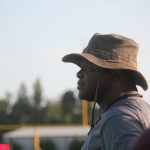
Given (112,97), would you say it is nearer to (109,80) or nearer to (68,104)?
(109,80)

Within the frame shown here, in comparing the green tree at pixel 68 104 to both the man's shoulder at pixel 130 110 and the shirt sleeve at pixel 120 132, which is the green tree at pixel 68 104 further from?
the shirt sleeve at pixel 120 132

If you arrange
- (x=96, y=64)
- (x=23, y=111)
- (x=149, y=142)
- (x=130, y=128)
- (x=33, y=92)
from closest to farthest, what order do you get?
(x=149, y=142) → (x=130, y=128) → (x=96, y=64) → (x=23, y=111) → (x=33, y=92)

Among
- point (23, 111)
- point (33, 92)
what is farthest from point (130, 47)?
point (33, 92)

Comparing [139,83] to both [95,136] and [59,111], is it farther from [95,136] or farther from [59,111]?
[59,111]

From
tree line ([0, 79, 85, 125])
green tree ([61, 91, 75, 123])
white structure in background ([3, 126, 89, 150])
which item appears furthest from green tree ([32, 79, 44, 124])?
white structure in background ([3, 126, 89, 150])

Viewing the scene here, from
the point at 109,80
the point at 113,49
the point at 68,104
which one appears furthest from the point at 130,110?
the point at 68,104

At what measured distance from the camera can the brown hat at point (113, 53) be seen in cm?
294

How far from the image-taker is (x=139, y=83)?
3.05 m

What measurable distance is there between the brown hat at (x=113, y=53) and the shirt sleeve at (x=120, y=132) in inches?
14.4

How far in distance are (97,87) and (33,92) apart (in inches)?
2079

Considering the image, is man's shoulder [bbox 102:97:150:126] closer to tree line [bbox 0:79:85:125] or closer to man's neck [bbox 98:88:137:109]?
man's neck [bbox 98:88:137:109]

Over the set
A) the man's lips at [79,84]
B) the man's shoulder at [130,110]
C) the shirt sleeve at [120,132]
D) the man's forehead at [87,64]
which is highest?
the man's forehead at [87,64]

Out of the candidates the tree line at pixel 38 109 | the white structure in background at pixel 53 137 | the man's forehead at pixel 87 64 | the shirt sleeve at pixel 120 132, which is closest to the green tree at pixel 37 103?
the tree line at pixel 38 109

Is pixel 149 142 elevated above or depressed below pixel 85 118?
above
